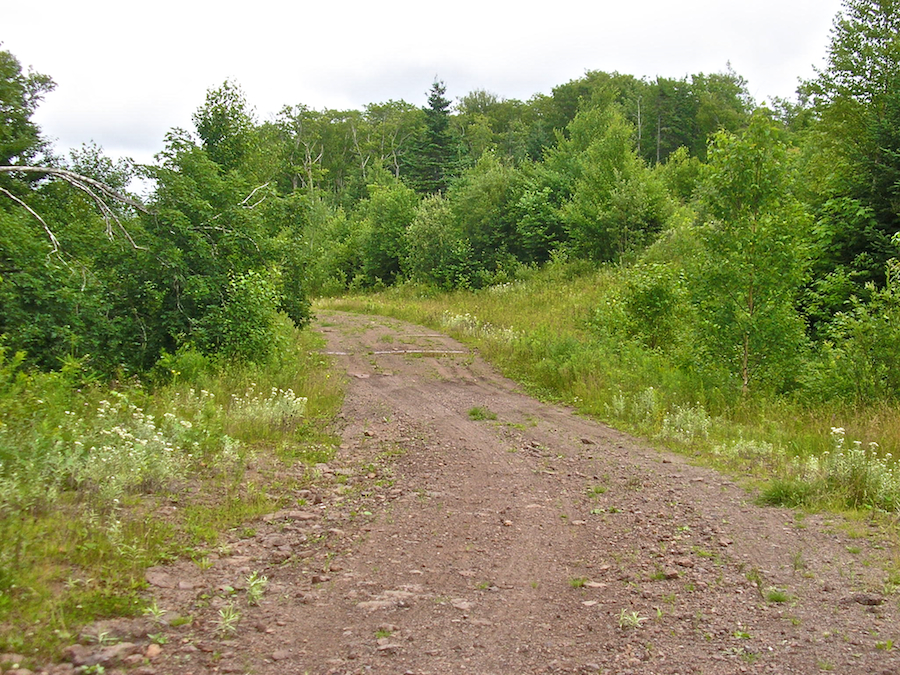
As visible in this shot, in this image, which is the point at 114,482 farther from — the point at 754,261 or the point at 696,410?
the point at 754,261

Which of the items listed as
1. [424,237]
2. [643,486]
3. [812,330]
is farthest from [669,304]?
[424,237]

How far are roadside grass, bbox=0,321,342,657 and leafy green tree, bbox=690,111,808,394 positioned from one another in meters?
7.38

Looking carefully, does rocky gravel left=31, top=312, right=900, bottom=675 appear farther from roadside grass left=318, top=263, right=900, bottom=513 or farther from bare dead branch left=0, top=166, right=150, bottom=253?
bare dead branch left=0, top=166, right=150, bottom=253

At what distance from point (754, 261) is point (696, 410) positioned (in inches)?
114

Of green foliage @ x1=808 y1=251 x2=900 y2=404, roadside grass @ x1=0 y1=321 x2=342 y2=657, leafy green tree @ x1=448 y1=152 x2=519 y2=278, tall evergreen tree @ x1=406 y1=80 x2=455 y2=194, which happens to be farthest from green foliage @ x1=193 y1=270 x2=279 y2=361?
tall evergreen tree @ x1=406 y1=80 x2=455 y2=194

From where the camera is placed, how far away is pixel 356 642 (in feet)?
12.6

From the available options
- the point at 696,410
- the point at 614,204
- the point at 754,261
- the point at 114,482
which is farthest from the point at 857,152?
the point at 114,482

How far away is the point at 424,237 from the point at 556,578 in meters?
29.5

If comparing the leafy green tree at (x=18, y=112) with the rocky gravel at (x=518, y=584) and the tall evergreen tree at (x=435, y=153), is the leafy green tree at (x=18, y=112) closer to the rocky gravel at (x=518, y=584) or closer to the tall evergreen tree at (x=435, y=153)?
the rocky gravel at (x=518, y=584)

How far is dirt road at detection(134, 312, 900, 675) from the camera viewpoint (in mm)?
3662

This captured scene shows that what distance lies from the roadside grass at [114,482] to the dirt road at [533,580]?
15.7 inches

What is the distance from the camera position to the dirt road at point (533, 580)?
3.66 meters

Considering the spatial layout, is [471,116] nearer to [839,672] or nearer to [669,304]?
[669,304]

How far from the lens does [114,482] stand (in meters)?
5.40
